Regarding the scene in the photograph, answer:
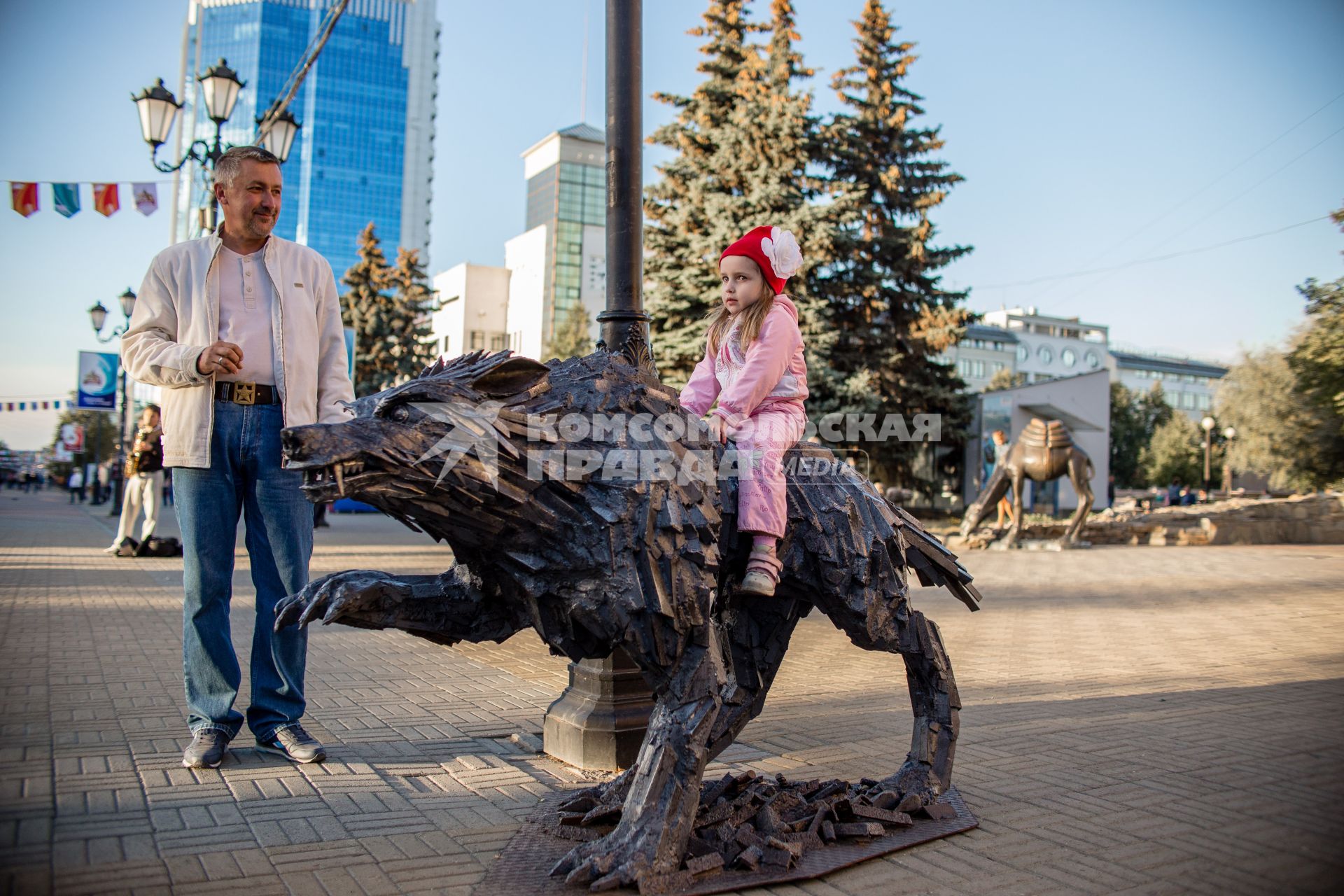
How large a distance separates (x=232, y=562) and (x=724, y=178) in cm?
1870

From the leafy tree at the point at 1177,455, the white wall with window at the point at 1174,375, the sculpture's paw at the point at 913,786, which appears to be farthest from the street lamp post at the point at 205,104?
the white wall with window at the point at 1174,375

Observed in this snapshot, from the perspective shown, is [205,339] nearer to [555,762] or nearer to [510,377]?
[510,377]

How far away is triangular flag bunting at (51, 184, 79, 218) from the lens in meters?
11.4

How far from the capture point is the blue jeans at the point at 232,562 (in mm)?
4004

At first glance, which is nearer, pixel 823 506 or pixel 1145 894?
pixel 1145 894

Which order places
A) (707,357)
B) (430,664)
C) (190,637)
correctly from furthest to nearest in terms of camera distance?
1. (430,664)
2. (190,637)
3. (707,357)

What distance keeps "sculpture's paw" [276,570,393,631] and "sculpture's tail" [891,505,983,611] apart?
6.31 ft

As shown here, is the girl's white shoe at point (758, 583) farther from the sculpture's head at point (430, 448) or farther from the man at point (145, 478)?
the man at point (145, 478)

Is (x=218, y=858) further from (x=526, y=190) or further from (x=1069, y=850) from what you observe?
(x=526, y=190)

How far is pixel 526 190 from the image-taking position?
252 ft

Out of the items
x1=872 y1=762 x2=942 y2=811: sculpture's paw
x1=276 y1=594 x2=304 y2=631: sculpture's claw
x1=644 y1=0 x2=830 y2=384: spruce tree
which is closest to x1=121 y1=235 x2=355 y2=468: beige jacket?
x1=276 y1=594 x2=304 y2=631: sculpture's claw

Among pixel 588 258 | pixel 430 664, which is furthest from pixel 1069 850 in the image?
pixel 588 258

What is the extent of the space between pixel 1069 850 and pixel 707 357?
2.17 metres

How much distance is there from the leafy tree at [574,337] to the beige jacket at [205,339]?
35899 millimetres
